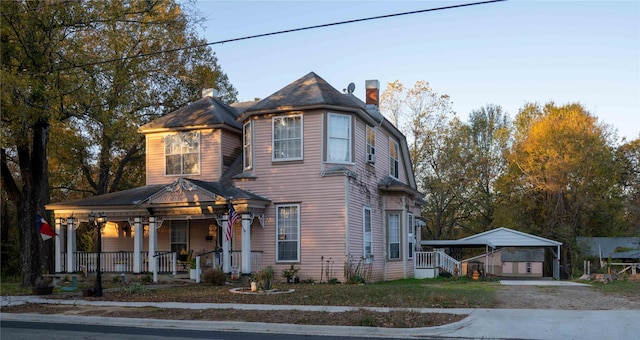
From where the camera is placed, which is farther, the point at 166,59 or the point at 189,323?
the point at 166,59

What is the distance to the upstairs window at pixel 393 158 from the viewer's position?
2799 cm

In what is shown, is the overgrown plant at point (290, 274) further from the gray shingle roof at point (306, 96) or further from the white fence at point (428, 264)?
the white fence at point (428, 264)

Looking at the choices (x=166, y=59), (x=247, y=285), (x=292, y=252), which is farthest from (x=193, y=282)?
(x=166, y=59)

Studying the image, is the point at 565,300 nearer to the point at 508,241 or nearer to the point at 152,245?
the point at 152,245

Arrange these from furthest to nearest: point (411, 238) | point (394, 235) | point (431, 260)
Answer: point (431, 260)
point (411, 238)
point (394, 235)

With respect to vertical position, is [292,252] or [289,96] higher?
[289,96]

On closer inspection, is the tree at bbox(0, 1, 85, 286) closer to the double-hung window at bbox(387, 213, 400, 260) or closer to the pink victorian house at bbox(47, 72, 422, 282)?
the pink victorian house at bbox(47, 72, 422, 282)

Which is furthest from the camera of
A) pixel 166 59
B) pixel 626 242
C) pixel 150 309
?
pixel 626 242

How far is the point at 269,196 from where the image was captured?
22.6m

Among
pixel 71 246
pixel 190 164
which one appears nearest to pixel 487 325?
pixel 190 164

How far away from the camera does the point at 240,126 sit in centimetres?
2547

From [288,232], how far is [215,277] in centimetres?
337

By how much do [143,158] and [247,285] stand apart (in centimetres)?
2021

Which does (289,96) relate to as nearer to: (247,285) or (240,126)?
(240,126)
